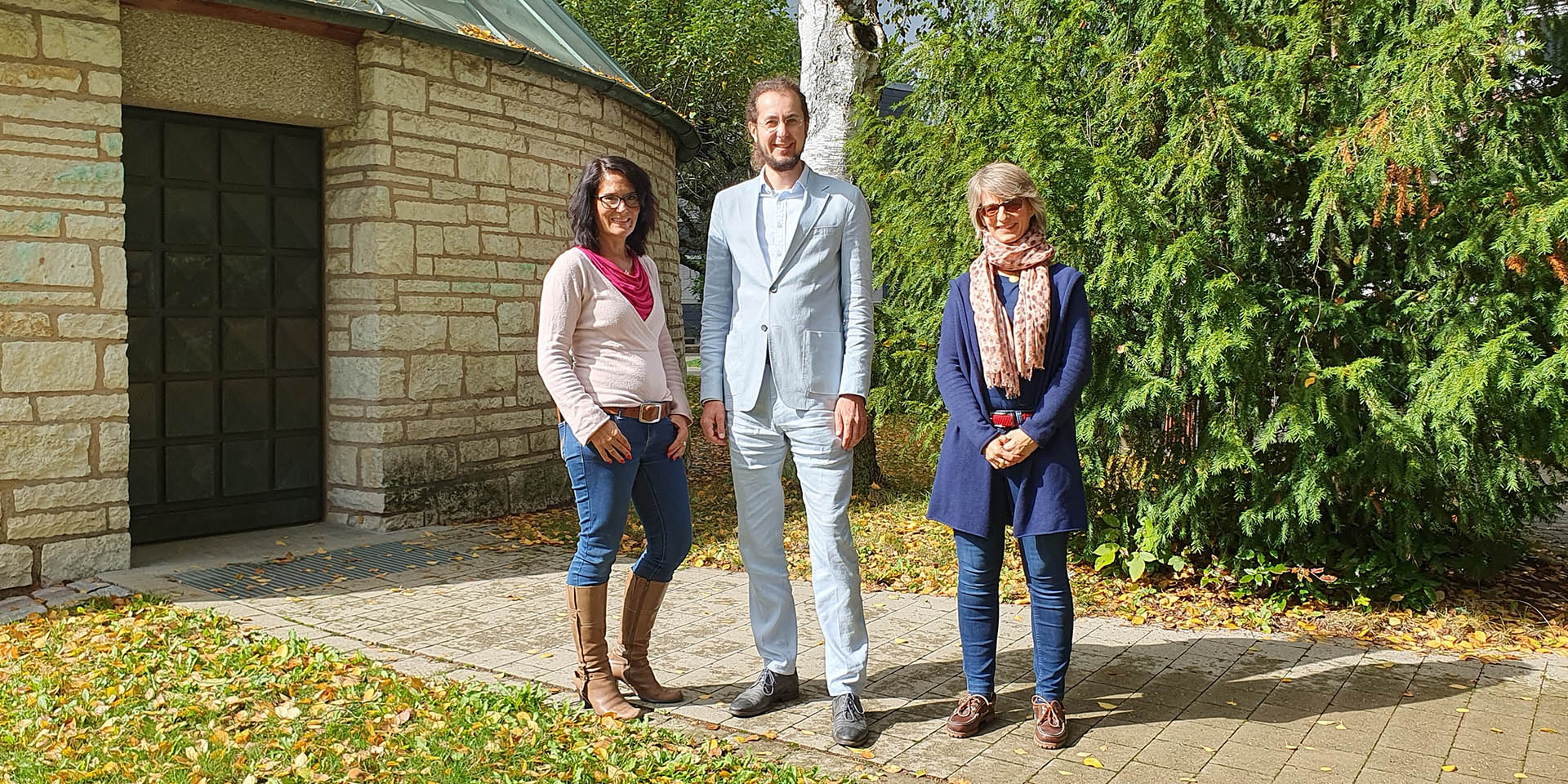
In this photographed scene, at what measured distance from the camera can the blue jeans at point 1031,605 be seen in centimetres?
362

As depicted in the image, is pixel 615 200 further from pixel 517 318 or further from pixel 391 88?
pixel 517 318

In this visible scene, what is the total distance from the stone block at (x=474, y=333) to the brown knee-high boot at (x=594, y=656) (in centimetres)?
407

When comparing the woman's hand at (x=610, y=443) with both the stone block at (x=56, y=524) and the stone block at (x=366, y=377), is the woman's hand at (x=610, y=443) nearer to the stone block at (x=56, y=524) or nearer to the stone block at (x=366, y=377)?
the stone block at (x=56, y=524)

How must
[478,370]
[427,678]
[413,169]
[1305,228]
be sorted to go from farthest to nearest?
1. [478,370]
2. [413,169]
3. [1305,228]
4. [427,678]

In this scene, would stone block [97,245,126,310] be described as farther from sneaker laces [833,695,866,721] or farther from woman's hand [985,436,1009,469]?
woman's hand [985,436,1009,469]

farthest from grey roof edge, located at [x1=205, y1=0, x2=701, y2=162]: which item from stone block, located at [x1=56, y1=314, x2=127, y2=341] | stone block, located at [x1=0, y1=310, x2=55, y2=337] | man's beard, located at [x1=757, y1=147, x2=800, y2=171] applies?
man's beard, located at [x1=757, y1=147, x2=800, y2=171]

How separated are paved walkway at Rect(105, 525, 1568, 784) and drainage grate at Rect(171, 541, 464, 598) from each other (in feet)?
0.45

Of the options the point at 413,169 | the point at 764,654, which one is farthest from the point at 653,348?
the point at 413,169

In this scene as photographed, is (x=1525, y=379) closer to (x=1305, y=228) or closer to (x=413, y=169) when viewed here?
(x=1305, y=228)

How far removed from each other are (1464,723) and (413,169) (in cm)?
618

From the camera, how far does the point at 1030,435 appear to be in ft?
11.7

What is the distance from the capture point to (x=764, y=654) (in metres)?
3.99

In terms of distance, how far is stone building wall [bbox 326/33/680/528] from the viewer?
279 inches

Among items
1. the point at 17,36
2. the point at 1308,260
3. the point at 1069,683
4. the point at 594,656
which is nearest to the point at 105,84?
the point at 17,36
